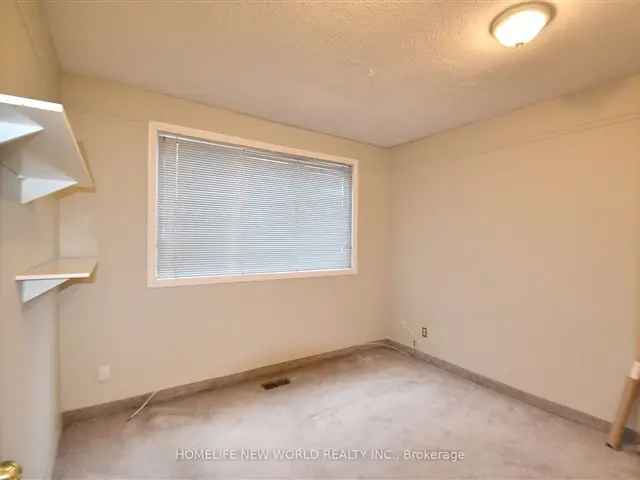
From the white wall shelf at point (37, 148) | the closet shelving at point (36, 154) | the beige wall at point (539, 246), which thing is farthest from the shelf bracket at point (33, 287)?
the beige wall at point (539, 246)

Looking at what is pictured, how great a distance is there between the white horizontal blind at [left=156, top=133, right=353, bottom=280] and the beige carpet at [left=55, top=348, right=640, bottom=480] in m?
1.13

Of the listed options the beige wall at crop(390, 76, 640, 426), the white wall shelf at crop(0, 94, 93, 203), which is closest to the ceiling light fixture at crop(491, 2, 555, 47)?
the beige wall at crop(390, 76, 640, 426)

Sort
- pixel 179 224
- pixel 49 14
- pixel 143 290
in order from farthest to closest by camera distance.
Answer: pixel 179 224
pixel 143 290
pixel 49 14

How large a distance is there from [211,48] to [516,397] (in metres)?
3.57

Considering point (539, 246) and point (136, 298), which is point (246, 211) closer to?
point (136, 298)

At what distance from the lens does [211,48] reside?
1999 mm

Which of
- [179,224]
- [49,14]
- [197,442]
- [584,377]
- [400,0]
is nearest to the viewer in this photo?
[400,0]

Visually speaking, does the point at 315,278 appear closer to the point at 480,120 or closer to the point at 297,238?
the point at 297,238

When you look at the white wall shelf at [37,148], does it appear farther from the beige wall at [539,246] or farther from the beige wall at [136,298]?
the beige wall at [539,246]

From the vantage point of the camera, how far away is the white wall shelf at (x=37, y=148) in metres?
0.79

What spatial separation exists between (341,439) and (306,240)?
193 centimetres

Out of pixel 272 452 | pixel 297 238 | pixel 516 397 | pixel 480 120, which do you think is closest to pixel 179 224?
pixel 297 238

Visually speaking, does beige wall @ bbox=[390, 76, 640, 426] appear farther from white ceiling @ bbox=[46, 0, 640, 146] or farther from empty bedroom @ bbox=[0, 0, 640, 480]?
white ceiling @ bbox=[46, 0, 640, 146]

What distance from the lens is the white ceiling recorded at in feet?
5.49
